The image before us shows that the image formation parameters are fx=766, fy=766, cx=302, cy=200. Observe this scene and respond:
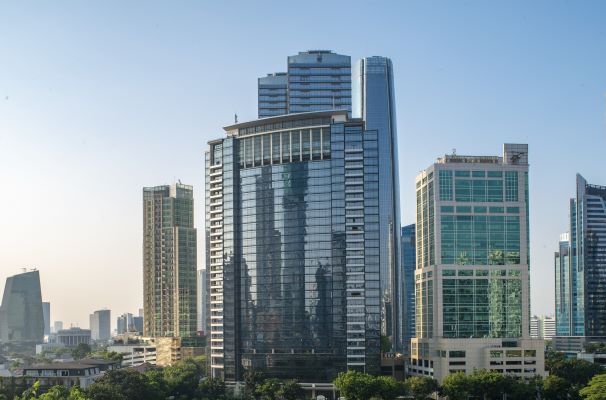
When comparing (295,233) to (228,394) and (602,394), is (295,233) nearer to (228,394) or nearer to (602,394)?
(228,394)

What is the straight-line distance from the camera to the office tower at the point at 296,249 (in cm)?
11956

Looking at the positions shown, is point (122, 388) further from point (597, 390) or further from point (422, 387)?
point (597, 390)

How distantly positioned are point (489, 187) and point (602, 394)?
3927cm

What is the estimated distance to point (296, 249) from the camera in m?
124

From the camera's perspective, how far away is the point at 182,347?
173500 millimetres

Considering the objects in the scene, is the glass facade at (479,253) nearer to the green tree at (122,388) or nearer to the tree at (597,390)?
the tree at (597,390)

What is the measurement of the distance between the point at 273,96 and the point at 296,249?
57.9 metres

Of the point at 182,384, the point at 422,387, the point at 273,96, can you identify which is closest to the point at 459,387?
the point at 422,387

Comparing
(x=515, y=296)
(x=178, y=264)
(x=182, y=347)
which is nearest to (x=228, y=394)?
(x=515, y=296)

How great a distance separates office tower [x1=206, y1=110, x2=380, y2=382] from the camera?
119562mm

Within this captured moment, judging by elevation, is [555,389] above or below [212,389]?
above

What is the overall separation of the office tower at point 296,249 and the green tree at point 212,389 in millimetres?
7931

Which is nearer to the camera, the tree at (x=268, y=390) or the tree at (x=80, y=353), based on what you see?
the tree at (x=268, y=390)

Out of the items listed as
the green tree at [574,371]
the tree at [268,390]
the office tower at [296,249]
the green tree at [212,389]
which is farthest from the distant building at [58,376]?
the green tree at [574,371]
